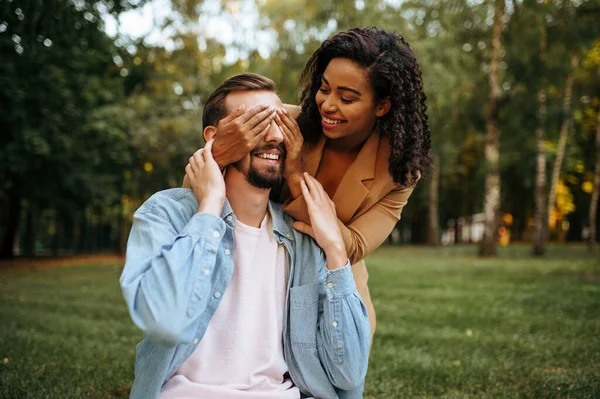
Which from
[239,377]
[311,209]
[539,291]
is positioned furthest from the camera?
[539,291]

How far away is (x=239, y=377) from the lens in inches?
105

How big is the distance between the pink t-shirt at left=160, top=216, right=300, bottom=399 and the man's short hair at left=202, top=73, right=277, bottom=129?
572mm

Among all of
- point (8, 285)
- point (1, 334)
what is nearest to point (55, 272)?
point (8, 285)

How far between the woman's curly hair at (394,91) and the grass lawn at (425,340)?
7.93 feet

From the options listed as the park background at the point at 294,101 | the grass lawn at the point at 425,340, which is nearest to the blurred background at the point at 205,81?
the park background at the point at 294,101

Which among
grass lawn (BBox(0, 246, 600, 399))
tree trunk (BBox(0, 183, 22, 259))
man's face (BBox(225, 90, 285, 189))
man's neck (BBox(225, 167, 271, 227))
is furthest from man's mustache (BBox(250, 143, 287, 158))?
tree trunk (BBox(0, 183, 22, 259))

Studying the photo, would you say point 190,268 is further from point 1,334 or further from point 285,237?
point 1,334

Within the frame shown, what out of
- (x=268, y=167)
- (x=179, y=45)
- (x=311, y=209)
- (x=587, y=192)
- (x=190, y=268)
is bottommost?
(x=190, y=268)

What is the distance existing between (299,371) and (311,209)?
2.49 ft

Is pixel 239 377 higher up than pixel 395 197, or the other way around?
pixel 395 197

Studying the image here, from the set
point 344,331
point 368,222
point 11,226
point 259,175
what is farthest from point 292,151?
point 11,226

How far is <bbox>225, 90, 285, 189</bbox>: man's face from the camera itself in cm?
293

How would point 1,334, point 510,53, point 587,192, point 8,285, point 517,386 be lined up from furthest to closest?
point 587,192, point 510,53, point 8,285, point 1,334, point 517,386

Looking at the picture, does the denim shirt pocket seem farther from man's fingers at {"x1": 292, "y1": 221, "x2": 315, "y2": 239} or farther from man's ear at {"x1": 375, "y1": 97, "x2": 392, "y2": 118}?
man's ear at {"x1": 375, "y1": 97, "x2": 392, "y2": 118}
